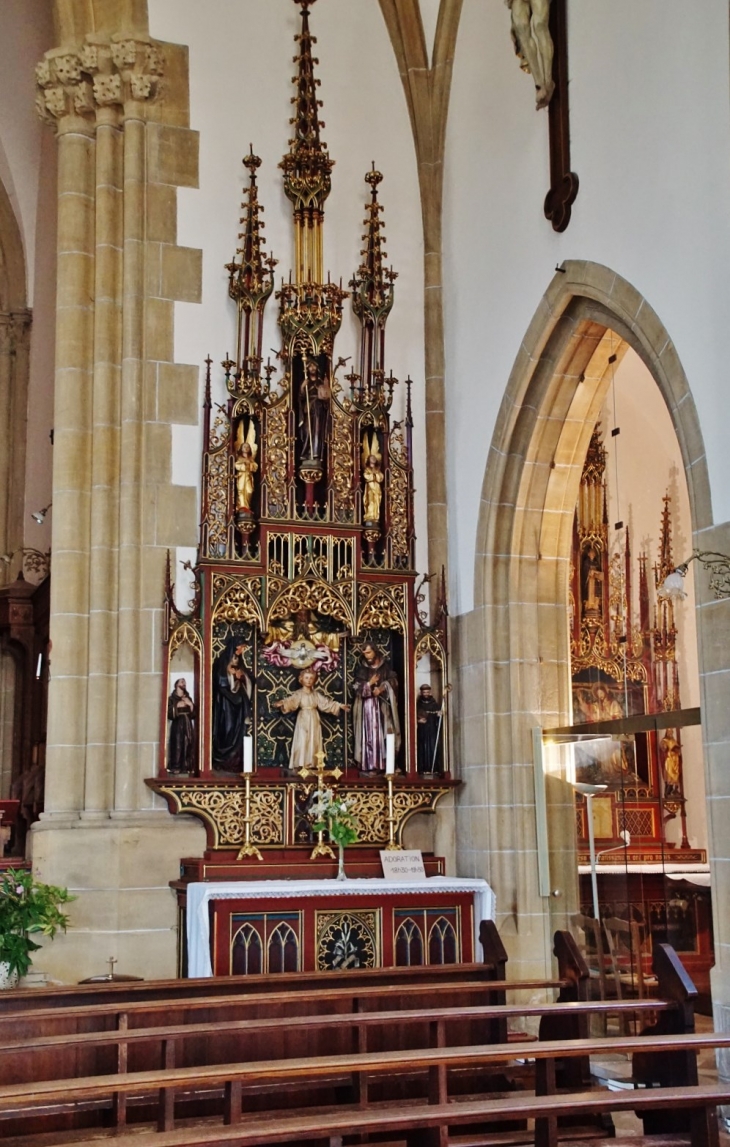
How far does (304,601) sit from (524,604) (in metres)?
1.76

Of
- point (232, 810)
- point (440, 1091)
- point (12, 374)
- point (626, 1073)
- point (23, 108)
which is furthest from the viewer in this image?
point (12, 374)

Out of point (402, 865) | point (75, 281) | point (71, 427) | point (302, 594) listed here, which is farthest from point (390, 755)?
point (75, 281)

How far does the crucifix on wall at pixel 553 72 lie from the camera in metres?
9.74

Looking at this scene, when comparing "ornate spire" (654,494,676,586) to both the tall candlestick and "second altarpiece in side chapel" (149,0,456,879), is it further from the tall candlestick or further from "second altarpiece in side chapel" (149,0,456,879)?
the tall candlestick

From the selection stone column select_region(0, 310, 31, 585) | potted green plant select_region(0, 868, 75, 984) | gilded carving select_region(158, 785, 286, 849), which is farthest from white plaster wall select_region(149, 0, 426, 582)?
stone column select_region(0, 310, 31, 585)

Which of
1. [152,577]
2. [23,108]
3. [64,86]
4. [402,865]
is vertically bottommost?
[402,865]

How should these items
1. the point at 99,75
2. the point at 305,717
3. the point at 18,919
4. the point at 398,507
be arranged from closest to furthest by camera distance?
the point at 18,919
the point at 305,717
the point at 99,75
the point at 398,507

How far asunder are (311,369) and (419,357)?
129 cm

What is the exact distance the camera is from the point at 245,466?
10.5 m

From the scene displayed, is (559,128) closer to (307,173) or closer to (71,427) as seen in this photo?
(307,173)

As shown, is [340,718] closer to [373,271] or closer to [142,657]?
[142,657]

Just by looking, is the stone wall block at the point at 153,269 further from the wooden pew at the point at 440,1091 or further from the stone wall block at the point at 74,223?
the wooden pew at the point at 440,1091

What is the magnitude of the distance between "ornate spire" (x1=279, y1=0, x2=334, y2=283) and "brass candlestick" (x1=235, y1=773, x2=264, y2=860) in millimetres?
4293

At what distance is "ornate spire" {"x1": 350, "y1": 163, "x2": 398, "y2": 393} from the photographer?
448 inches
